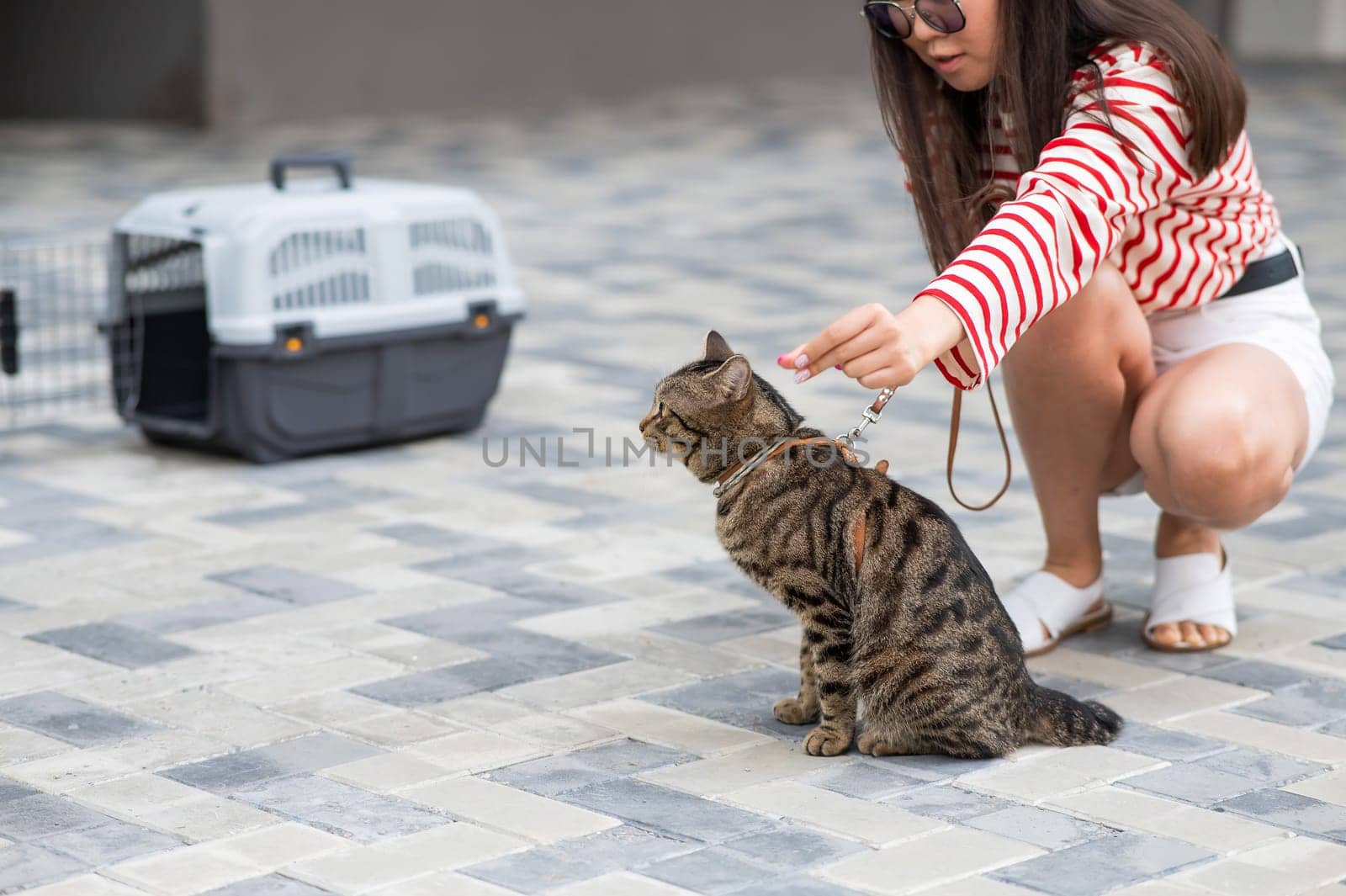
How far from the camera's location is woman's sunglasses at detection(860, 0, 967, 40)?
2430 millimetres

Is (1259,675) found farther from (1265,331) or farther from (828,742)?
(828,742)

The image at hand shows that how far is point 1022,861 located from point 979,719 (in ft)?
1.02

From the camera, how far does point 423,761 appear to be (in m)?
2.36

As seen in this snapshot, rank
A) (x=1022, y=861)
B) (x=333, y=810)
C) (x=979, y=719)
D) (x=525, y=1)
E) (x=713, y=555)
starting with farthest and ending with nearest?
(x=525, y=1) < (x=713, y=555) < (x=979, y=719) < (x=333, y=810) < (x=1022, y=861)

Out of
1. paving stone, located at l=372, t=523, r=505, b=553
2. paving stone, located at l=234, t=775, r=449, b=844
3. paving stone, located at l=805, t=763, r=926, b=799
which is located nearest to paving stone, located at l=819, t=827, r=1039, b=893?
paving stone, located at l=805, t=763, r=926, b=799

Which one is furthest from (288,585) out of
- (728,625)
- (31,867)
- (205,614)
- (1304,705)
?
(1304,705)

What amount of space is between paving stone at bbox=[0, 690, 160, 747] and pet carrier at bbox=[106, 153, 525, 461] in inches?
53.7

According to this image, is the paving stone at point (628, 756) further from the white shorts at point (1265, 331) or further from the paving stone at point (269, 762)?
the white shorts at point (1265, 331)

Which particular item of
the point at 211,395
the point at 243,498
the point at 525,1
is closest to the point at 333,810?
the point at 243,498

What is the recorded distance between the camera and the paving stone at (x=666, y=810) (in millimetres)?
2143

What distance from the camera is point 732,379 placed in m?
2.35

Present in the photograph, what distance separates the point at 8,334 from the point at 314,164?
2.66ft

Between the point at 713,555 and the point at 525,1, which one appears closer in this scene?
the point at 713,555

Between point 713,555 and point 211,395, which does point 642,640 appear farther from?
point 211,395
